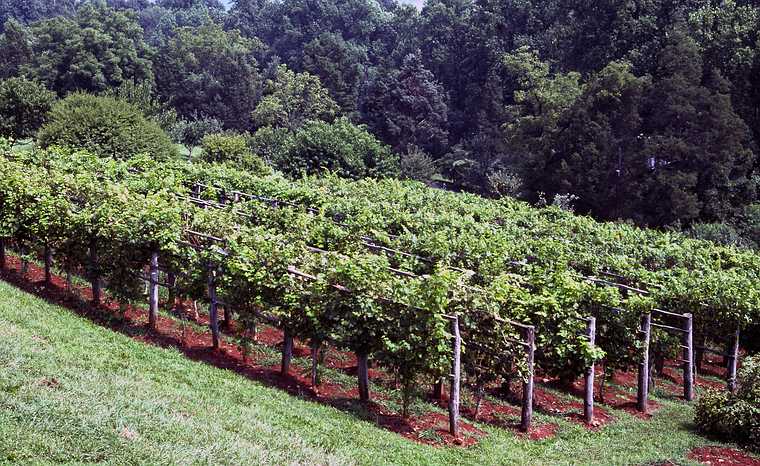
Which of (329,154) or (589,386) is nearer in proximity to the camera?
(589,386)

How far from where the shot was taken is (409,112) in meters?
52.9

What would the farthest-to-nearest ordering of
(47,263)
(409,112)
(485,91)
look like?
1. (485,91)
2. (409,112)
3. (47,263)

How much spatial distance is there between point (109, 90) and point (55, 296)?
117 ft

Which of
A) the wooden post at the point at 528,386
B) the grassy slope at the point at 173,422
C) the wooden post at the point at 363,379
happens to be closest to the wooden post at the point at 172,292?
the grassy slope at the point at 173,422

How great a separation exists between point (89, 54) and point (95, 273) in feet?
Answer: 150

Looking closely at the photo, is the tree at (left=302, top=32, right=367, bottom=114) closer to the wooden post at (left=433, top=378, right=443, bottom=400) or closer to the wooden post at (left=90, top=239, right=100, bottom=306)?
the wooden post at (left=90, top=239, right=100, bottom=306)

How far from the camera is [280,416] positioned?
8766 mm

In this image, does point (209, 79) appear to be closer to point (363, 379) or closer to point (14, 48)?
point (14, 48)

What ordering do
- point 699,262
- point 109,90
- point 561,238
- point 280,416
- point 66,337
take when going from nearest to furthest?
point 280,416 < point 66,337 < point 699,262 < point 561,238 < point 109,90

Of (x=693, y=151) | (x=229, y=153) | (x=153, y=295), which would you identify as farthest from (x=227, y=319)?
(x=693, y=151)

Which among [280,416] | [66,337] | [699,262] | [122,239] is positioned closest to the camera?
[280,416]

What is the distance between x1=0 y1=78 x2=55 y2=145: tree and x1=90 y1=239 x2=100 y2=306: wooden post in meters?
27.4

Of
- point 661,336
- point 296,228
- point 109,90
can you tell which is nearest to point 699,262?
point 661,336

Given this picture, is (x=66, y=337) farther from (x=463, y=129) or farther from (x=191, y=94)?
(x=191, y=94)
